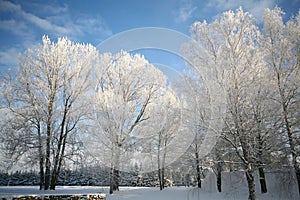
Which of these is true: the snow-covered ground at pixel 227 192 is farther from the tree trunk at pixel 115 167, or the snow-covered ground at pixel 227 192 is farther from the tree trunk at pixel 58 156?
the tree trunk at pixel 115 167

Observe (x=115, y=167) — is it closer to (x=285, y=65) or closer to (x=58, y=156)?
(x=58, y=156)

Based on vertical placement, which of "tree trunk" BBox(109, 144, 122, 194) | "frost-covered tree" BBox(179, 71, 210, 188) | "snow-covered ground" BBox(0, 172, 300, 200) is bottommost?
"snow-covered ground" BBox(0, 172, 300, 200)

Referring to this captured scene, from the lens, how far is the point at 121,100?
14.2 metres

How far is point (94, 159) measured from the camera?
515 inches

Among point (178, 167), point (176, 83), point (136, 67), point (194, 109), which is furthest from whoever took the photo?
point (178, 167)

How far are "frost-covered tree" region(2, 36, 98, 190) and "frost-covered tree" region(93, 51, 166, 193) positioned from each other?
4.29 feet

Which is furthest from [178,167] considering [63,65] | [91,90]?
[63,65]

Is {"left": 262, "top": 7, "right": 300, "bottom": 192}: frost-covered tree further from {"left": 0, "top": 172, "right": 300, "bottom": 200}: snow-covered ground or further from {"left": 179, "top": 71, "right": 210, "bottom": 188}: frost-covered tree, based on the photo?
{"left": 179, "top": 71, "right": 210, "bottom": 188}: frost-covered tree

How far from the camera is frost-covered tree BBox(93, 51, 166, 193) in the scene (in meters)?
13.3

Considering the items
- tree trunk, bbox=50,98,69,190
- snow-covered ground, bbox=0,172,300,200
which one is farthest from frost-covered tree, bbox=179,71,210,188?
tree trunk, bbox=50,98,69,190

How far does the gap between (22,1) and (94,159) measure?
8.83m

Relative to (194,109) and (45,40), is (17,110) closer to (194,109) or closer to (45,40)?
(45,40)

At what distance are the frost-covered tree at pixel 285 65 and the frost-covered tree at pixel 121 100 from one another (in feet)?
26.4

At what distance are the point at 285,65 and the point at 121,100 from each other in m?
8.93
